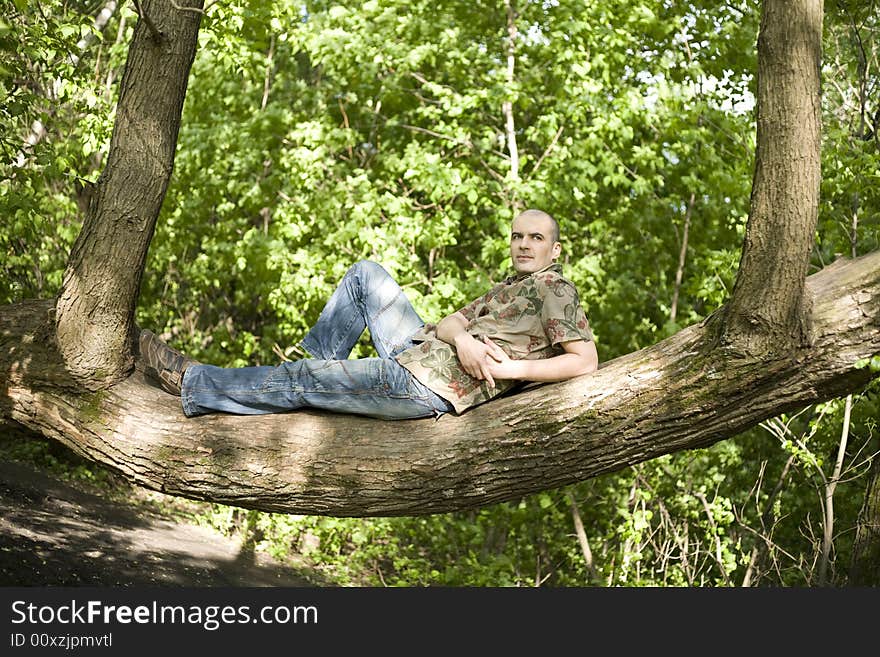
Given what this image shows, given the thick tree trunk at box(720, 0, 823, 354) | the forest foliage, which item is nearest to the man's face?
the thick tree trunk at box(720, 0, 823, 354)

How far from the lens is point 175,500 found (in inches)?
480

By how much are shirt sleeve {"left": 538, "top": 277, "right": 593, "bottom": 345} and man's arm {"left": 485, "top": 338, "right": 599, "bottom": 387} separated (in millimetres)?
42

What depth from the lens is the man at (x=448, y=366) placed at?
3980mm

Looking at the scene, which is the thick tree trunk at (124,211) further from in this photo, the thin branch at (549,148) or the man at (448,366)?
the thin branch at (549,148)

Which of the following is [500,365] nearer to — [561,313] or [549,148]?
[561,313]

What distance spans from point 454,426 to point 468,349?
1.17ft

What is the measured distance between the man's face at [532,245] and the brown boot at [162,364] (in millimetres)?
1499

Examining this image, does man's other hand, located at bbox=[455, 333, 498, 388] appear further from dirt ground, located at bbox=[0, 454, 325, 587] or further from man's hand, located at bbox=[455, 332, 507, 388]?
dirt ground, located at bbox=[0, 454, 325, 587]

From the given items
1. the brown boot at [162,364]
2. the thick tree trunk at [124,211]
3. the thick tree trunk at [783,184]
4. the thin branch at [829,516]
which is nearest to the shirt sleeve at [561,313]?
the thick tree trunk at [783,184]

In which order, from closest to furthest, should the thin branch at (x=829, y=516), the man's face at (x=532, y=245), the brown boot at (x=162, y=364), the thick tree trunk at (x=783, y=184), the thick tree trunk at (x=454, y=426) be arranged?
the thick tree trunk at (x=783, y=184) < the thick tree trunk at (x=454, y=426) < the brown boot at (x=162, y=364) < the man's face at (x=532, y=245) < the thin branch at (x=829, y=516)

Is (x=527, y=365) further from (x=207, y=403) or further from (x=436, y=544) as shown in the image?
(x=436, y=544)

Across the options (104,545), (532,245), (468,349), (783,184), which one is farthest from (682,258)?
(104,545)

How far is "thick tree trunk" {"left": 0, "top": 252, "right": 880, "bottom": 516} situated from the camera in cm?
342

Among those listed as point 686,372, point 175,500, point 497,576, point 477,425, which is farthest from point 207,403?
point 175,500
